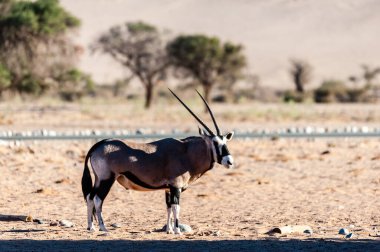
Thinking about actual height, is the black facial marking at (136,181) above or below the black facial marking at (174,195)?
above

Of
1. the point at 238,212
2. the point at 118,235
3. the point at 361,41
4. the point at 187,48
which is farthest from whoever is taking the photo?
the point at 361,41

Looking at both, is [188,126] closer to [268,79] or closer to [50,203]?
[50,203]

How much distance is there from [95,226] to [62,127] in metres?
25.8

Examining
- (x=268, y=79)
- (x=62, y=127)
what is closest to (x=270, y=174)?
(x=62, y=127)

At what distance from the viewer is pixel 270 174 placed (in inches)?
798

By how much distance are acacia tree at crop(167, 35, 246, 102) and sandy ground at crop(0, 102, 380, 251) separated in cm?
2681

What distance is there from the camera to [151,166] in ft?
40.2

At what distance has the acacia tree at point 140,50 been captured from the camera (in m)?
53.1

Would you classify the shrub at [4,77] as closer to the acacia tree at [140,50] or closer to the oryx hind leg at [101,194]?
the acacia tree at [140,50]

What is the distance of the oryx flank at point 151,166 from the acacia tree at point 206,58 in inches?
1582

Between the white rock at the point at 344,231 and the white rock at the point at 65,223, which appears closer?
the white rock at the point at 344,231

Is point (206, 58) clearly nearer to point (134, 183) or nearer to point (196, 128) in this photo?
point (196, 128)

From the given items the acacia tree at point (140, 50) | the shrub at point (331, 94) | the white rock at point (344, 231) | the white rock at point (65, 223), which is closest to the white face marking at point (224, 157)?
the white rock at point (344, 231)

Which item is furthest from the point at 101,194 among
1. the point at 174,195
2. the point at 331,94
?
the point at 331,94
